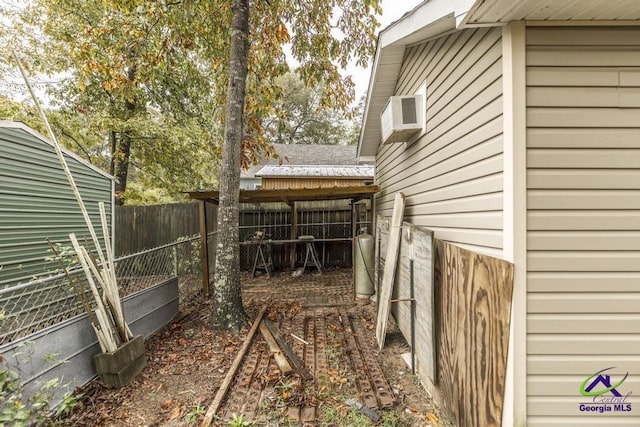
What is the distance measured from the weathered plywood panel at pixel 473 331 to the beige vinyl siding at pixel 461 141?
0.55 ft

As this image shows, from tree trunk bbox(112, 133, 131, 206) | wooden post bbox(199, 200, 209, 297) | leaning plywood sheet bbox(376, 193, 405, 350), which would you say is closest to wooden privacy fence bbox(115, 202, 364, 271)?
tree trunk bbox(112, 133, 131, 206)

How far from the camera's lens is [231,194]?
4.04 meters

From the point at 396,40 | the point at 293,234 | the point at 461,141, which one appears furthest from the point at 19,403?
the point at 293,234

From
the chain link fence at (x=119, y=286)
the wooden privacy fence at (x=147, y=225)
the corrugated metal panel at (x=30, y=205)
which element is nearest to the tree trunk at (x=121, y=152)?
the wooden privacy fence at (x=147, y=225)

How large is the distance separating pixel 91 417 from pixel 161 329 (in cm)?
166

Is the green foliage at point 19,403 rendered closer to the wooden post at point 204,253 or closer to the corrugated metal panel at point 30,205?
the corrugated metal panel at point 30,205

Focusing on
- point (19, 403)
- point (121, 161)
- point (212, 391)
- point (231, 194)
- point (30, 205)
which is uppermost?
point (121, 161)

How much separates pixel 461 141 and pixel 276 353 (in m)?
3.00

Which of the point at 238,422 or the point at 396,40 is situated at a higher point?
the point at 396,40

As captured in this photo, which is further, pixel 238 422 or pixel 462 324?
pixel 238 422

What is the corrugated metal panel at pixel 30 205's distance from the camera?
4156 millimetres

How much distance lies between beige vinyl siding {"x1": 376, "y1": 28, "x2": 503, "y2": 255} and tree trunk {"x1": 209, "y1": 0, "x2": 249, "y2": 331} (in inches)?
94.4

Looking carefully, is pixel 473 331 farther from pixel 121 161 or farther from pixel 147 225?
pixel 121 161

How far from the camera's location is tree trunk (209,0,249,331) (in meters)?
3.98
